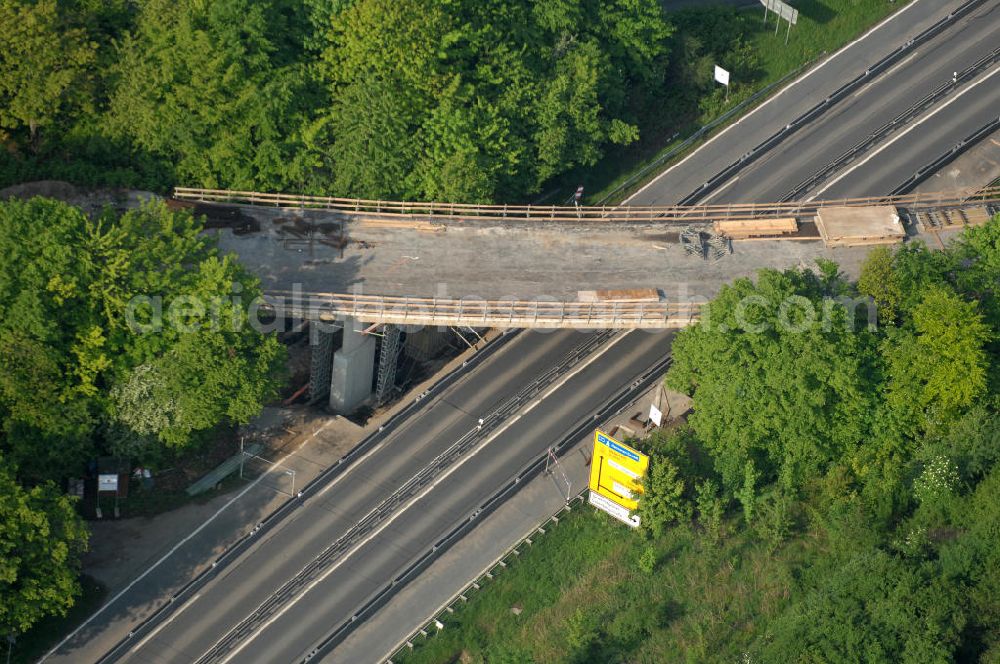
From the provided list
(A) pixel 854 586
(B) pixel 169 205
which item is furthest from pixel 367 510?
(A) pixel 854 586

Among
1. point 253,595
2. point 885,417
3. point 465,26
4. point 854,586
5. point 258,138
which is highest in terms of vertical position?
point 465,26

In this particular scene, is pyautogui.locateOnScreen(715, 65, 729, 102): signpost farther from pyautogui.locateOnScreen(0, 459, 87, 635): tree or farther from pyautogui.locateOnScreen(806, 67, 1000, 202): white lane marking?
pyautogui.locateOnScreen(0, 459, 87, 635): tree

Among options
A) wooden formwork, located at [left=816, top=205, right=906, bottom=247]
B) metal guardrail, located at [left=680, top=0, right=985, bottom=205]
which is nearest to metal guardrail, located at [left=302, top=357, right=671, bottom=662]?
wooden formwork, located at [left=816, top=205, right=906, bottom=247]

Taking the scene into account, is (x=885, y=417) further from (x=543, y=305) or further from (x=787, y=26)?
(x=787, y=26)

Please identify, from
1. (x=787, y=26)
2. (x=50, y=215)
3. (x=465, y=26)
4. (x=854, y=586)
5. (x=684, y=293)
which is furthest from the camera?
(x=787, y=26)

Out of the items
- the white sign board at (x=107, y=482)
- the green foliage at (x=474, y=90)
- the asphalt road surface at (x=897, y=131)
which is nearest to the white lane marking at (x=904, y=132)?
the asphalt road surface at (x=897, y=131)

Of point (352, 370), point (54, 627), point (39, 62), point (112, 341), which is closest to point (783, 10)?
point (352, 370)

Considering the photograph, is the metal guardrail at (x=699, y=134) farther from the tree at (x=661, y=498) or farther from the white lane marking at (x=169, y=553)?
the white lane marking at (x=169, y=553)
